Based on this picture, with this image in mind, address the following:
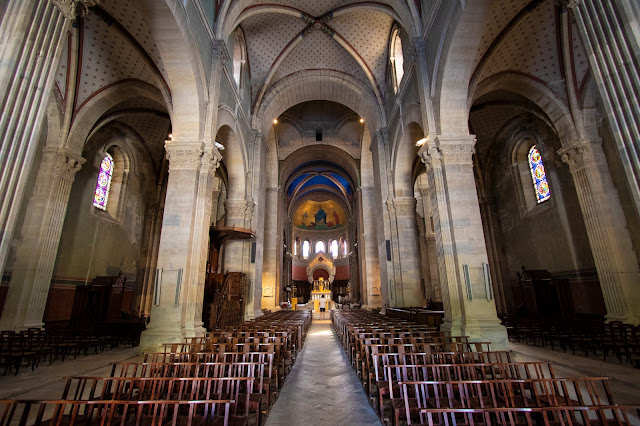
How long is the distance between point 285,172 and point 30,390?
1832cm

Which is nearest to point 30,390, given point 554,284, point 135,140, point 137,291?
point 137,291

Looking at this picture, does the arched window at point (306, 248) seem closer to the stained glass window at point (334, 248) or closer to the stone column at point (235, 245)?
the stained glass window at point (334, 248)

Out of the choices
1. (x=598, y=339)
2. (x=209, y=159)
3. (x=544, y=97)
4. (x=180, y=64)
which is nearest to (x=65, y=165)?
(x=209, y=159)

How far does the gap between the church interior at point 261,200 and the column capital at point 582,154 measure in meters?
0.04

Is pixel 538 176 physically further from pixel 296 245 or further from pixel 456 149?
pixel 296 245

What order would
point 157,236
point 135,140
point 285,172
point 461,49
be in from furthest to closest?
point 285,172 < point 157,236 < point 135,140 < point 461,49

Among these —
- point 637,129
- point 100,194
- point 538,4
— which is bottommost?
point 637,129

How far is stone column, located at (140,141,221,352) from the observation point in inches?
275

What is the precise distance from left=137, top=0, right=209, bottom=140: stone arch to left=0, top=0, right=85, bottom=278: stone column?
3548 millimetres

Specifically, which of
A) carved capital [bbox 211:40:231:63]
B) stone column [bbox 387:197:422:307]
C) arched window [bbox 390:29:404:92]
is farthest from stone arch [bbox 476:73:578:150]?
carved capital [bbox 211:40:231:63]

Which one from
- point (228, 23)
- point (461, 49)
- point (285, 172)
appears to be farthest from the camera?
point (285, 172)

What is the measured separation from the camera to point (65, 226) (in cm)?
1123

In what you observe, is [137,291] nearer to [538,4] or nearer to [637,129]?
[637,129]

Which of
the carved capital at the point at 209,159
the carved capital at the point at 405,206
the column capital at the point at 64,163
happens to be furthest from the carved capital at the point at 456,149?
the column capital at the point at 64,163
